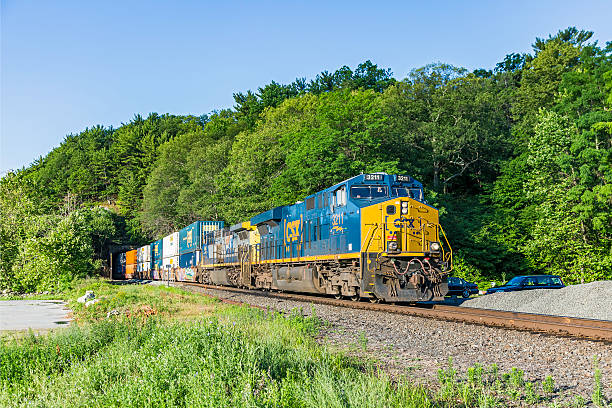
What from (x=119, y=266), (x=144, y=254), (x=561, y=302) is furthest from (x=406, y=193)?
(x=119, y=266)

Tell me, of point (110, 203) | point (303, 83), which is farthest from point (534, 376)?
point (110, 203)

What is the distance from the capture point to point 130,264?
60.1 metres

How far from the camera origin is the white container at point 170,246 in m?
42.6

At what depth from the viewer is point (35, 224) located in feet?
91.4

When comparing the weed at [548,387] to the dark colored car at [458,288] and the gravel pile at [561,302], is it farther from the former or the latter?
the dark colored car at [458,288]

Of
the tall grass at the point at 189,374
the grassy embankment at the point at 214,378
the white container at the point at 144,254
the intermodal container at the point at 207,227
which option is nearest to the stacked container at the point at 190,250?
the intermodal container at the point at 207,227

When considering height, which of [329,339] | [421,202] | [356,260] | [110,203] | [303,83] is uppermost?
[303,83]

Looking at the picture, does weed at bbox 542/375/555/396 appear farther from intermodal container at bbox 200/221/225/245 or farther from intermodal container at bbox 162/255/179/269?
intermodal container at bbox 162/255/179/269

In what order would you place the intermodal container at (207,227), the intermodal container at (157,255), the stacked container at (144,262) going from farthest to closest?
1. the stacked container at (144,262)
2. the intermodal container at (157,255)
3. the intermodal container at (207,227)

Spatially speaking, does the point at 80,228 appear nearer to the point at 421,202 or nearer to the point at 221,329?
the point at 421,202

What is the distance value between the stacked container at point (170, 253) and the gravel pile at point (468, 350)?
3327cm

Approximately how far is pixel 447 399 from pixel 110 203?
105m

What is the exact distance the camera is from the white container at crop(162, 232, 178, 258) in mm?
42631

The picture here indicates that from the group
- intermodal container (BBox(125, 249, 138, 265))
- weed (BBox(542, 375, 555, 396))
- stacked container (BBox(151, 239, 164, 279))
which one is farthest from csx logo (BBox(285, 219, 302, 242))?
intermodal container (BBox(125, 249, 138, 265))
